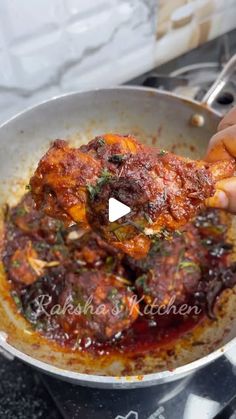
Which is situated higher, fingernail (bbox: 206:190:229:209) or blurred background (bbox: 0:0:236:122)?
blurred background (bbox: 0:0:236:122)

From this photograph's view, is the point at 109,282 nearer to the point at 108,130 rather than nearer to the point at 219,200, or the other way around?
the point at 219,200

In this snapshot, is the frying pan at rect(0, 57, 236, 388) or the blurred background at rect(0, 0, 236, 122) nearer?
the frying pan at rect(0, 57, 236, 388)

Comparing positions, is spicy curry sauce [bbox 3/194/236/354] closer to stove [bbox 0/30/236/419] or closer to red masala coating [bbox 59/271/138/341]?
red masala coating [bbox 59/271/138/341]

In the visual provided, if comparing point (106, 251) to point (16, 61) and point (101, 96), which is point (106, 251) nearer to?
point (101, 96)

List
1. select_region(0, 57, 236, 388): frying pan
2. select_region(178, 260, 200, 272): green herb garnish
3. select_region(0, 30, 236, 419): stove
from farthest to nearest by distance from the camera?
1. select_region(178, 260, 200, 272): green herb garnish
2. select_region(0, 57, 236, 388): frying pan
3. select_region(0, 30, 236, 419): stove

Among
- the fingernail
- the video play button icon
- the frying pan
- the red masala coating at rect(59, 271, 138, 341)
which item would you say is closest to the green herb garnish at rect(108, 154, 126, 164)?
the video play button icon

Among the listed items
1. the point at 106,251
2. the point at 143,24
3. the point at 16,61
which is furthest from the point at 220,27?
the point at 106,251

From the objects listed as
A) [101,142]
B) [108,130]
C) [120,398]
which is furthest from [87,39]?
[120,398]
